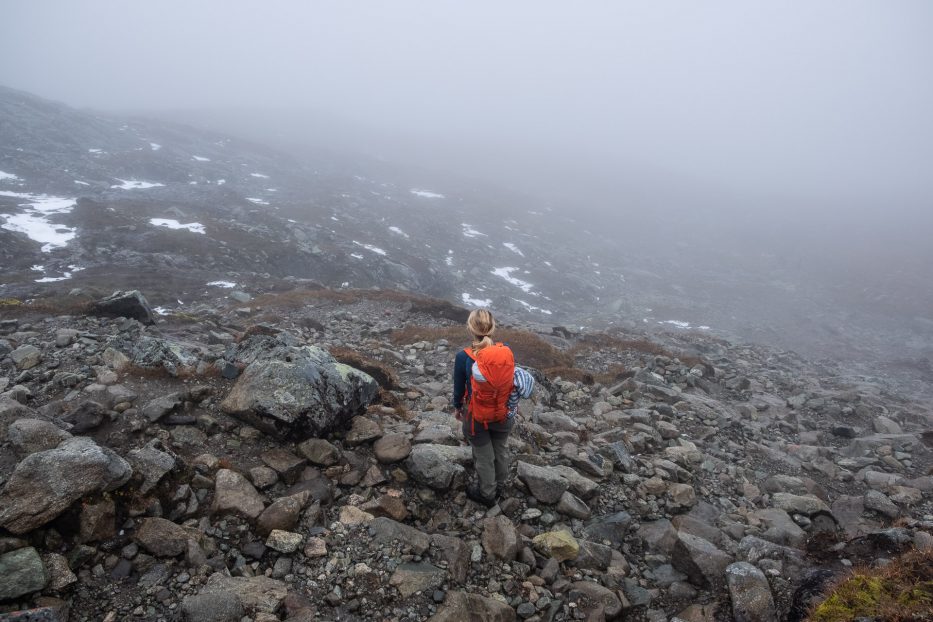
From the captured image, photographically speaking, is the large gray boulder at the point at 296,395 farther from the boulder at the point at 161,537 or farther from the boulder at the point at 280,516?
the boulder at the point at 161,537

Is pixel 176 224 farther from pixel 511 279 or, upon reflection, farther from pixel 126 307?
pixel 511 279

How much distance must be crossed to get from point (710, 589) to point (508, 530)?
107 inches

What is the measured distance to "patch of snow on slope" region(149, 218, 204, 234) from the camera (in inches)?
1563

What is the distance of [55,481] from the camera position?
4.78m

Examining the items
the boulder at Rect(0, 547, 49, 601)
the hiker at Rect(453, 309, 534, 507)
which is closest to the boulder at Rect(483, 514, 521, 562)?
the hiker at Rect(453, 309, 534, 507)

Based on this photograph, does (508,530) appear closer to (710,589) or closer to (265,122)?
(710,589)

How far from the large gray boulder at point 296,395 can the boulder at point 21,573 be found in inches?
115

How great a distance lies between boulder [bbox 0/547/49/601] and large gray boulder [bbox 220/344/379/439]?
291 centimetres

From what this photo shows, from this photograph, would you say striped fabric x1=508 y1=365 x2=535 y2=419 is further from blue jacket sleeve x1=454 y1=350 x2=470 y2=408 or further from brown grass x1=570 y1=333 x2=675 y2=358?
brown grass x1=570 y1=333 x2=675 y2=358

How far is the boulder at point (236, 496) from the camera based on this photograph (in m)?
5.64

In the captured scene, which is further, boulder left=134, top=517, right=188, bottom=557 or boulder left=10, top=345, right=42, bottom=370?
boulder left=10, top=345, right=42, bottom=370

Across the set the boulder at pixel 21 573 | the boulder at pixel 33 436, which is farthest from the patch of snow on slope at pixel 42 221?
the boulder at pixel 21 573

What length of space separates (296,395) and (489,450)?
3.21 m

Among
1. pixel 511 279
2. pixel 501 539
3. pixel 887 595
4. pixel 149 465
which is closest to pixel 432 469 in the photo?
pixel 501 539
